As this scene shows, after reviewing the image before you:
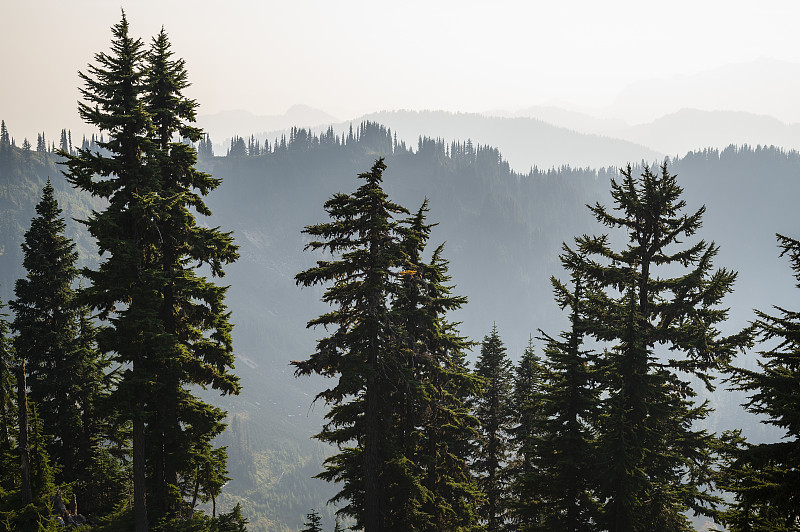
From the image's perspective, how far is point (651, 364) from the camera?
1614 cm

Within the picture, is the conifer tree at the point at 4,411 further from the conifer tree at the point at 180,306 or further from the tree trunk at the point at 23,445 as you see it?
the conifer tree at the point at 180,306

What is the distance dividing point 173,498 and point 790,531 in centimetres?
1623

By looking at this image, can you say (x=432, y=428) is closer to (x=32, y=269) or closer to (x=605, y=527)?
(x=605, y=527)

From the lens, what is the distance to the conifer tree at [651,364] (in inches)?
579

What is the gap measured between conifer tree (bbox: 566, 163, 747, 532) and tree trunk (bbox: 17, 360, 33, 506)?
66.9 feet

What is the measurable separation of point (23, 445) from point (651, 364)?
23.0 m

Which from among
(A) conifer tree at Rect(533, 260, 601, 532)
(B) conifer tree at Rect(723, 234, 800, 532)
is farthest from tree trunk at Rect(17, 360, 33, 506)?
(B) conifer tree at Rect(723, 234, 800, 532)

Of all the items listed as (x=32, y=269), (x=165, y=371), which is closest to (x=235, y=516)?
(x=165, y=371)

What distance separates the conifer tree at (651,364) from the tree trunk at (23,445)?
2039 centimetres

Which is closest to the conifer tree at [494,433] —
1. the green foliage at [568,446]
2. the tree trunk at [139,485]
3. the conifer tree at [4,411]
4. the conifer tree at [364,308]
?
the green foliage at [568,446]

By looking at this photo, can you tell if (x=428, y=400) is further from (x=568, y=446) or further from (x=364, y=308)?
(x=568, y=446)

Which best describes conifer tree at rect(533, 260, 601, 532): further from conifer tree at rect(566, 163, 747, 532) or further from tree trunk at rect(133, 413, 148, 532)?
tree trunk at rect(133, 413, 148, 532)

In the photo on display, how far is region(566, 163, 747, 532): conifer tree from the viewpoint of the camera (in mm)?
14711

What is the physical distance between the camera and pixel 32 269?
23.3 m
